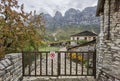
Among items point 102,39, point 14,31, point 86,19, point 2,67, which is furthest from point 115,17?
point 86,19

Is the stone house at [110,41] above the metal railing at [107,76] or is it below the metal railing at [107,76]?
above

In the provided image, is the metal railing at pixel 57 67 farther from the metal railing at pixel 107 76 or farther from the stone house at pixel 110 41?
the stone house at pixel 110 41

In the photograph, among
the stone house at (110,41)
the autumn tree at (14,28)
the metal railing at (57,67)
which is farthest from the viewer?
the autumn tree at (14,28)

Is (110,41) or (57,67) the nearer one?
(110,41)

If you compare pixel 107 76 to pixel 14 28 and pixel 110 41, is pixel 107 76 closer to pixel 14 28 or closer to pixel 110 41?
pixel 110 41

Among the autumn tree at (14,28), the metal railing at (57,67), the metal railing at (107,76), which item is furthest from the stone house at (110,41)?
the autumn tree at (14,28)

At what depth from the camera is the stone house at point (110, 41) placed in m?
5.16

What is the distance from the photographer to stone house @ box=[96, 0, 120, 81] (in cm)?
516

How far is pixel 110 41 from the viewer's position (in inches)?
222

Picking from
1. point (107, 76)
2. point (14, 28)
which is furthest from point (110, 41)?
point (14, 28)

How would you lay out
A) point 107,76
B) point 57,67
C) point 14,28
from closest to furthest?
1. point 107,76
2. point 57,67
3. point 14,28

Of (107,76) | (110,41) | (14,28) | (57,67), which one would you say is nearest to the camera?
(110,41)

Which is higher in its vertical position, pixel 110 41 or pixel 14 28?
pixel 14 28

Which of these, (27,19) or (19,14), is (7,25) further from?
(27,19)
